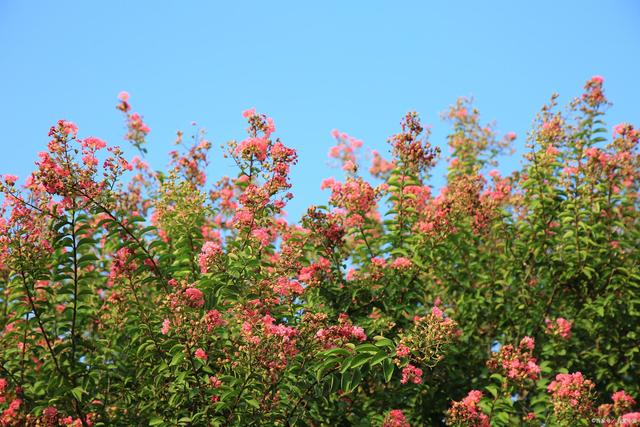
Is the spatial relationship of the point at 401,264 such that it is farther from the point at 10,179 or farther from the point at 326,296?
the point at 10,179

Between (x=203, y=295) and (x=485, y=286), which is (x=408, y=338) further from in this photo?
(x=485, y=286)

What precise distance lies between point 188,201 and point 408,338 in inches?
104

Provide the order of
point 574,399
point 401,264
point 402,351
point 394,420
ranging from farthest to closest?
1. point 401,264
2. point 574,399
3. point 394,420
4. point 402,351

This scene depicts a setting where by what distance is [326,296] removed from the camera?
20.6ft

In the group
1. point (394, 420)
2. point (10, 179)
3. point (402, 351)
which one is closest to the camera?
point (402, 351)

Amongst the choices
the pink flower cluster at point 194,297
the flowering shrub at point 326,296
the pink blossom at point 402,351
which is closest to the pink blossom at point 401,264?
the flowering shrub at point 326,296

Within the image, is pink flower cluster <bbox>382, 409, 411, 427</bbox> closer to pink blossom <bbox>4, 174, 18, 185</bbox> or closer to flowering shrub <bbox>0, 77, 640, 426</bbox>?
flowering shrub <bbox>0, 77, 640, 426</bbox>

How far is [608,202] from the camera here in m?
7.53

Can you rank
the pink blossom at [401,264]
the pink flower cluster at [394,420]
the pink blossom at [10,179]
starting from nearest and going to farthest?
1. the pink blossom at [10,179]
2. the pink flower cluster at [394,420]
3. the pink blossom at [401,264]

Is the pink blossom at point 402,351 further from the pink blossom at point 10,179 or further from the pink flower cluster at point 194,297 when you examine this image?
the pink blossom at point 10,179

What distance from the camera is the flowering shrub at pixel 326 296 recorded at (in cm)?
470

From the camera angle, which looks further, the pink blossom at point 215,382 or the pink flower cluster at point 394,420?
the pink flower cluster at point 394,420

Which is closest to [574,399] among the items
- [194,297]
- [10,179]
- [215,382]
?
[215,382]

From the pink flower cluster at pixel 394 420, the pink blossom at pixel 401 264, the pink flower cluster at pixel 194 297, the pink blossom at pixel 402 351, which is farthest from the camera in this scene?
the pink blossom at pixel 401 264
